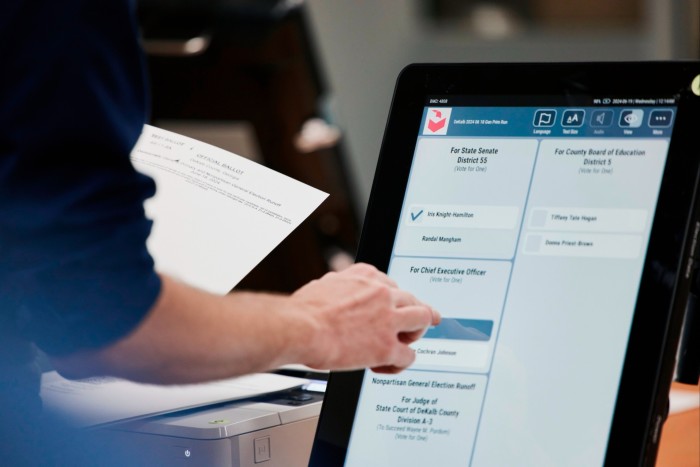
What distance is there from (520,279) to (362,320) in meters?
0.14

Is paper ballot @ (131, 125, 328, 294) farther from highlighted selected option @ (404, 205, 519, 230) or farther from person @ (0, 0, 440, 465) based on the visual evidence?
person @ (0, 0, 440, 465)

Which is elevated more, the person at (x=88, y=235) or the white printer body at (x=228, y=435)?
the person at (x=88, y=235)

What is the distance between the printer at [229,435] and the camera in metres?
0.82

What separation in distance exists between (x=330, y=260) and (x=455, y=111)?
1.30m

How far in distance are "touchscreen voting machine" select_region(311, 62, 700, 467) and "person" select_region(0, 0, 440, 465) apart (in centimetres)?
16

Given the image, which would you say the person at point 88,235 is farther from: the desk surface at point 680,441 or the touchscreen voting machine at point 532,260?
the desk surface at point 680,441

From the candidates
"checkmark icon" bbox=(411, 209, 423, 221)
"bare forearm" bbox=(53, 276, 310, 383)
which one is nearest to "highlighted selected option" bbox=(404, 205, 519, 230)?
"checkmark icon" bbox=(411, 209, 423, 221)

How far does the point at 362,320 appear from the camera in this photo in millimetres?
688

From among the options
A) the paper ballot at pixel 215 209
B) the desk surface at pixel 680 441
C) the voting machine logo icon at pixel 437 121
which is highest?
the voting machine logo icon at pixel 437 121

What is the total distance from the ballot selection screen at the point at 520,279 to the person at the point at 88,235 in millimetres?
162

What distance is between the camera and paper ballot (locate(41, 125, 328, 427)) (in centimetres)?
85

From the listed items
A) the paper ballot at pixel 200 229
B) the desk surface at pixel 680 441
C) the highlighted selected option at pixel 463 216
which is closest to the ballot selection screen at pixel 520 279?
the highlighted selected option at pixel 463 216

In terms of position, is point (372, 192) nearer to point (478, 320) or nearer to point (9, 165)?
point (478, 320)

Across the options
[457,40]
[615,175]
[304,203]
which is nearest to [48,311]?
[304,203]
